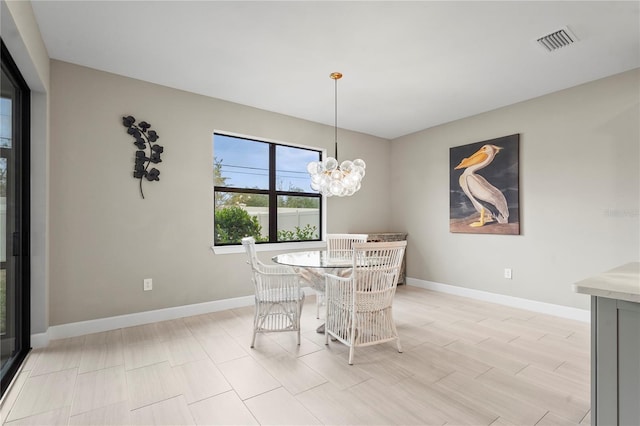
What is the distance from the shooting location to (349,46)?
260 cm

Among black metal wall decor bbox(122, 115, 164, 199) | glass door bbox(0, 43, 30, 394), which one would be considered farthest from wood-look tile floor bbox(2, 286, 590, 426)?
black metal wall decor bbox(122, 115, 164, 199)

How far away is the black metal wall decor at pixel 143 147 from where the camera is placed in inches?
125

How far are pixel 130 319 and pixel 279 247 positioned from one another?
71.1 inches

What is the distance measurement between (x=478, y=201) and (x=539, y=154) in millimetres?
870

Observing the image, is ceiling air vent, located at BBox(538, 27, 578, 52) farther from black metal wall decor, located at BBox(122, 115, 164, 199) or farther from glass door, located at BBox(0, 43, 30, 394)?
glass door, located at BBox(0, 43, 30, 394)

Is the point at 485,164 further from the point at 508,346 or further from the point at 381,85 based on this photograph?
the point at 508,346

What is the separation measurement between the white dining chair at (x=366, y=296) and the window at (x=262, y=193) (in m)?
1.78

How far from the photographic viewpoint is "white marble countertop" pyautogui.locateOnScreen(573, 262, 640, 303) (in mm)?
1140

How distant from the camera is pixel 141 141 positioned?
3.23 metres

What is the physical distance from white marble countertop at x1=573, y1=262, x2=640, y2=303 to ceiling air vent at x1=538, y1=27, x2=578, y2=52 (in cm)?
192

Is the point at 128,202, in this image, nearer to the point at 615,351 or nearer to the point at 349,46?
the point at 349,46

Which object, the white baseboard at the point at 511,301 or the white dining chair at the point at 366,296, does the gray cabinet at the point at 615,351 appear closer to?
the white dining chair at the point at 366,296

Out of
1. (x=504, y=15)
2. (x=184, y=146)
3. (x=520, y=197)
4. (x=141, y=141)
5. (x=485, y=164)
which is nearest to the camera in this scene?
(x=504, y=15)

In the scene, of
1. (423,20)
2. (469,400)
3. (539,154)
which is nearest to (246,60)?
(423,20)
